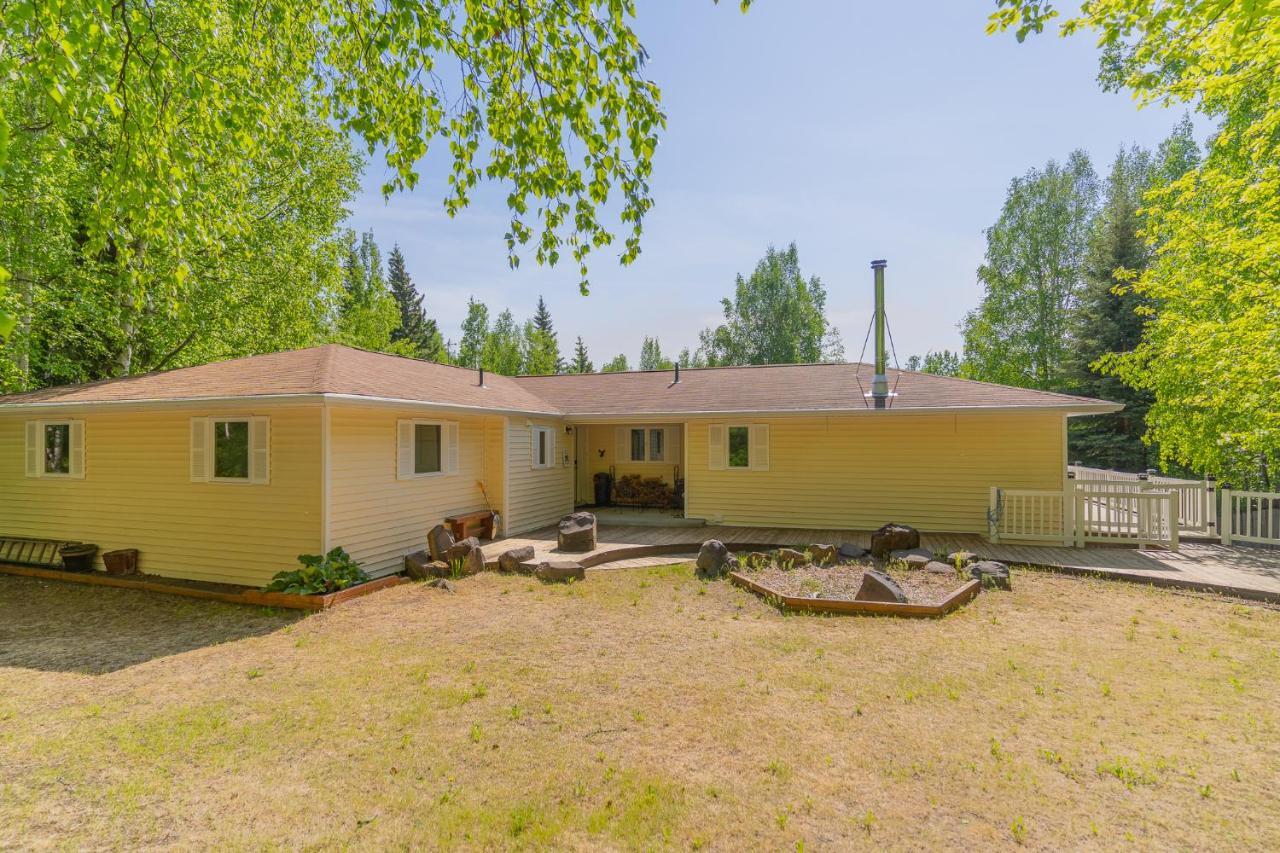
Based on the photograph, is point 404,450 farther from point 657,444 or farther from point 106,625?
point 657,444

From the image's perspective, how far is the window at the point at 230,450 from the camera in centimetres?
801

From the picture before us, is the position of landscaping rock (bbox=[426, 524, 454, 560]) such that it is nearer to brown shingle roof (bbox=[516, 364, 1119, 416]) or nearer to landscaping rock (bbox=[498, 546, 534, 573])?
landscaping rock (bbox=[498, 546, 534, 573])

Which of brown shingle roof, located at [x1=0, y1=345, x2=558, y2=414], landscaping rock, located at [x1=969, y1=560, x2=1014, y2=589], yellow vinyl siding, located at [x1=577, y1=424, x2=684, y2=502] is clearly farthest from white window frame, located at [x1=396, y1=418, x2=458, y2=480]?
landscaping rock, located at [x1=969, y1=560, x2=1014, y2=589]

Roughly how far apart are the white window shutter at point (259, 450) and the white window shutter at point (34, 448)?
4753mm

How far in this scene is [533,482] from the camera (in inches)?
479

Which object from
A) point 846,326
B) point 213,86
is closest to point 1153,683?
point 213,86

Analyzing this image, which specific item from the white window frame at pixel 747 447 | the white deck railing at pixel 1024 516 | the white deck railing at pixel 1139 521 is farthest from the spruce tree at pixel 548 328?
the white deck railing at pixel 1139 521

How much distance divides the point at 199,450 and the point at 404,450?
2833 millimetres

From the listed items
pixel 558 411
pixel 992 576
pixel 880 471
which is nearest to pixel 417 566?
pixel 558 411

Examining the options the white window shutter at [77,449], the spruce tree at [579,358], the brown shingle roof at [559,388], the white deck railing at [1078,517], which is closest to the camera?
the brown shingle roof at [559,388]

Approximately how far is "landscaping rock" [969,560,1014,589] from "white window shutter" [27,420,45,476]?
15.1 meters

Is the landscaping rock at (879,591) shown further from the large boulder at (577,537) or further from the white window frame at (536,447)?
the white window frame at (536,447)

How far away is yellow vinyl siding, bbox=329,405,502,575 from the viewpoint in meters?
7.93

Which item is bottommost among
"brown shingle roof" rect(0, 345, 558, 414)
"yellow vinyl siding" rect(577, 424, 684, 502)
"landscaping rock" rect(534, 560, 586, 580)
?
"landscaping rock" rect(534, 560, 586, 580)
